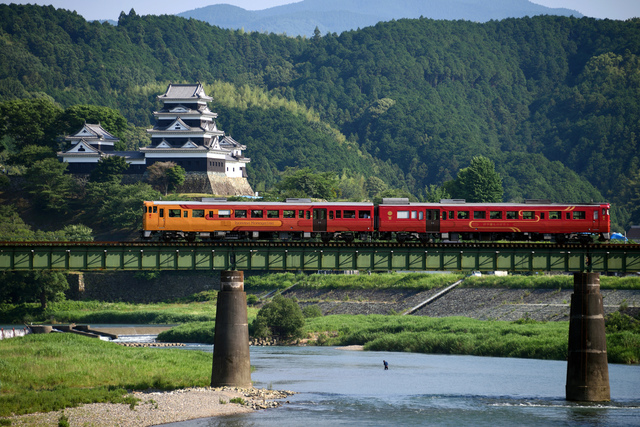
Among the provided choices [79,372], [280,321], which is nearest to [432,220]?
[79,372]

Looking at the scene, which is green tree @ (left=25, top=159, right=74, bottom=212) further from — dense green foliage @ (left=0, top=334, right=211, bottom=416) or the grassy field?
dense green foliage @ (left=0, top=334, right=211, bottom=416)

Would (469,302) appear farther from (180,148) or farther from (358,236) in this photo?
(180,148)

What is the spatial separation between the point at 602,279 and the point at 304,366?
38154 millimetres

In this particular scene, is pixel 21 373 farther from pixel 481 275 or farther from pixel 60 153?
pixel 60 153

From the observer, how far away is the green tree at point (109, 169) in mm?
146125

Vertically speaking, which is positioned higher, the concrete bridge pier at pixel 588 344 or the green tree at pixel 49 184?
the green tree at pixel 49 184

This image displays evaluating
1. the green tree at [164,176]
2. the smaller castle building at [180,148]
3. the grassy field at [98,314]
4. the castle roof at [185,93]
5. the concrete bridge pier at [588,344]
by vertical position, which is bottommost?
the grassy field at [98,314]

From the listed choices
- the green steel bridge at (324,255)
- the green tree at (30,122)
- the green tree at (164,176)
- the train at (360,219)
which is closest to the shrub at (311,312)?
the train at (360,219)

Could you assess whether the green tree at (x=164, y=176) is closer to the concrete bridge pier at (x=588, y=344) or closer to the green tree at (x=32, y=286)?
the green tree at (x=32, y=286)

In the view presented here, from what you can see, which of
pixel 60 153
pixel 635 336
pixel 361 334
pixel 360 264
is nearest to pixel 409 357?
pixel 361 334

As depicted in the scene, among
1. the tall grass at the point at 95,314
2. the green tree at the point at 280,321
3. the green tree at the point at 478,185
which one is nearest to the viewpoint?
the green tree at the point at 280,321

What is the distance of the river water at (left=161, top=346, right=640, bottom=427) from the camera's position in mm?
47562

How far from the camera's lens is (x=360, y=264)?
54.2m

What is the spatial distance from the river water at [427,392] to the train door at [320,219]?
35.4 ft
